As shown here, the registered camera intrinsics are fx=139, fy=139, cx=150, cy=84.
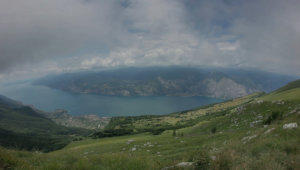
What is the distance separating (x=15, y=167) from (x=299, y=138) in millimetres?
11418

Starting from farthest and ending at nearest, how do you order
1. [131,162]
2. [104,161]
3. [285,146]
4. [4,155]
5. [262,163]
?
[104,161], [285,146], [131,162], [4,155], [262,163]

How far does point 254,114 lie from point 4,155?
28348mm

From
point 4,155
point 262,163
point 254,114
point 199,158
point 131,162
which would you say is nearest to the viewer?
point 262,163

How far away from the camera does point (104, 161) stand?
20.5ft

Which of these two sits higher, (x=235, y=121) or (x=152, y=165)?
(x=152, y=165)

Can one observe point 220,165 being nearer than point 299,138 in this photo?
Yes

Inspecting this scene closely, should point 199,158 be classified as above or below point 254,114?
above

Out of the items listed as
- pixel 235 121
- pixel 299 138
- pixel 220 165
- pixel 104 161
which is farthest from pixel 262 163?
pixel 235 121

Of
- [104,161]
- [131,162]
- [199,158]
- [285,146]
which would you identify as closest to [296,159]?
[285,146]

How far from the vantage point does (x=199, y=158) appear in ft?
14.6

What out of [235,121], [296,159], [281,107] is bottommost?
[235,121]

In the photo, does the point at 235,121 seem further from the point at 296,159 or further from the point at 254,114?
the point at 296,159

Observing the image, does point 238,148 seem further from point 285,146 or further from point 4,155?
point 4,155

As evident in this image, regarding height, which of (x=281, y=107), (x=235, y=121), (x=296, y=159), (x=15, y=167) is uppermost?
(x=15, y=167)
